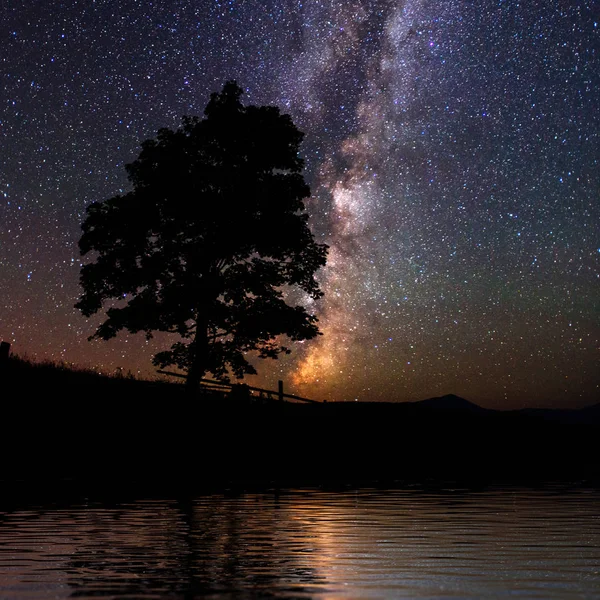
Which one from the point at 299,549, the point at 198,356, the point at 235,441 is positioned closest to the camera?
the point at 299,549

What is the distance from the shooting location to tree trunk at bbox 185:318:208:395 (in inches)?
1292

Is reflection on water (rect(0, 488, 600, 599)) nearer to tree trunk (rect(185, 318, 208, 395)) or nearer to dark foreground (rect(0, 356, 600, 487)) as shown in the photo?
dark foreground (rect(0, 356, 600, 487))

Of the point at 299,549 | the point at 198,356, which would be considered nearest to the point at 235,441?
the point at 198,356

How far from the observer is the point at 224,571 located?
7.58 meters

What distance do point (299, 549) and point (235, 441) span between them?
19.8m

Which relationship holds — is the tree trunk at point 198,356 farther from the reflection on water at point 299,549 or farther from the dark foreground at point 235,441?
the reflection on water at point 299,549

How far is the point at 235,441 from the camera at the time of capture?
28844 mm

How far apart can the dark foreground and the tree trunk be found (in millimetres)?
2121

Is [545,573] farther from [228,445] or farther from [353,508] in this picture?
[228,445]

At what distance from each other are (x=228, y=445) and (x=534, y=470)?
10.9 metres

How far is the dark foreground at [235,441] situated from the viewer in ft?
78.7

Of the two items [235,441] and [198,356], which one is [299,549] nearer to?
[235,441]

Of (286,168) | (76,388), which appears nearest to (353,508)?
(76,388)

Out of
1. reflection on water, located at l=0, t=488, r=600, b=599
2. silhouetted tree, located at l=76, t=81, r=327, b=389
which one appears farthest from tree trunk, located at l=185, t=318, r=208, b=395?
Result: reflection on water, located at l=0, t=488, r=600, b=599
